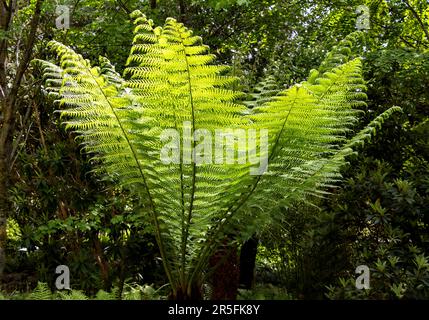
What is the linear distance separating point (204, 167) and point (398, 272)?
1.02m

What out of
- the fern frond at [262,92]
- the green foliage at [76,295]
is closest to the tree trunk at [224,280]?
the green foliage at [76,295]

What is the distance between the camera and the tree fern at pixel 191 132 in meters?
1.93

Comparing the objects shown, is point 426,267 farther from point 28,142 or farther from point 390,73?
point 28,142

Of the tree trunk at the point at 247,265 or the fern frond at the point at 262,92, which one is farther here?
the tree trunk at the point at 247,265

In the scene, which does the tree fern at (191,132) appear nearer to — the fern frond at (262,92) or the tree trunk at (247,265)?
the fern frond at (262,92)

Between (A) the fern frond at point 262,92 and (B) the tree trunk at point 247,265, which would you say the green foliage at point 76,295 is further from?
(B) the tree trunk at point 247,265

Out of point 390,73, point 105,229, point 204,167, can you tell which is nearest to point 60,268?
point 105,229

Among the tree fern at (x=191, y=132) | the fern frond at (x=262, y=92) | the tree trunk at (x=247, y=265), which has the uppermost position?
the fern frond at (x=262, y=92)

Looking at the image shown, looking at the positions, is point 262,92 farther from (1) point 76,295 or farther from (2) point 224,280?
(1) point 76,295

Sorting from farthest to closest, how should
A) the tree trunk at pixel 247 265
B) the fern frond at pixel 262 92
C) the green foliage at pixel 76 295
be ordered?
the tree trunk at pixel 247 265 < the fern frond at pixel 262 92 < the green foliage at pixel 76 295

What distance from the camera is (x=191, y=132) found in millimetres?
1989

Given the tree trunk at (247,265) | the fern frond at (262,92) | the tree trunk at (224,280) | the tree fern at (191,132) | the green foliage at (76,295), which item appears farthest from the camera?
the tree trunk at (247,265)

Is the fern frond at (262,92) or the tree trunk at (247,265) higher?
the fern frond at (262,92)

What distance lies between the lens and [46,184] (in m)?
3.91
